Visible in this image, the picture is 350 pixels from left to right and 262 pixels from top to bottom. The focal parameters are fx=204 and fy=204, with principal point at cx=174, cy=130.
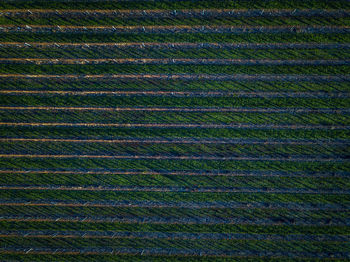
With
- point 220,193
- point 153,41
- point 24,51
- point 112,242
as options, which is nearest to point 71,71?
point 24,51

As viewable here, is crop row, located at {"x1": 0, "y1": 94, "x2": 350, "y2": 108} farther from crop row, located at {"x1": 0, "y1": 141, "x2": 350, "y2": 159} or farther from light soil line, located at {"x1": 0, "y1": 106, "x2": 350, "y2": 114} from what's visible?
crop row, located at {"x1": 0, "y1": 141, "x2": 350, "y2": 159}

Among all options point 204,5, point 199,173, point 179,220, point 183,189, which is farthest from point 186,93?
point 179,220

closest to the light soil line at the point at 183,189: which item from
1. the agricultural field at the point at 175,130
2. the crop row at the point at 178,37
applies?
the agricultural field at the point at 175,130

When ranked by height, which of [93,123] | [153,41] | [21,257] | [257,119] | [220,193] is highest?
[153,41]

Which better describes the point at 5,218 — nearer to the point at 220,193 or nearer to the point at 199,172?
the point at 199,172

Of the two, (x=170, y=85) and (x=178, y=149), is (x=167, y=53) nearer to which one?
(x=170, y=85)

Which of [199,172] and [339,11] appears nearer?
[339,11]
